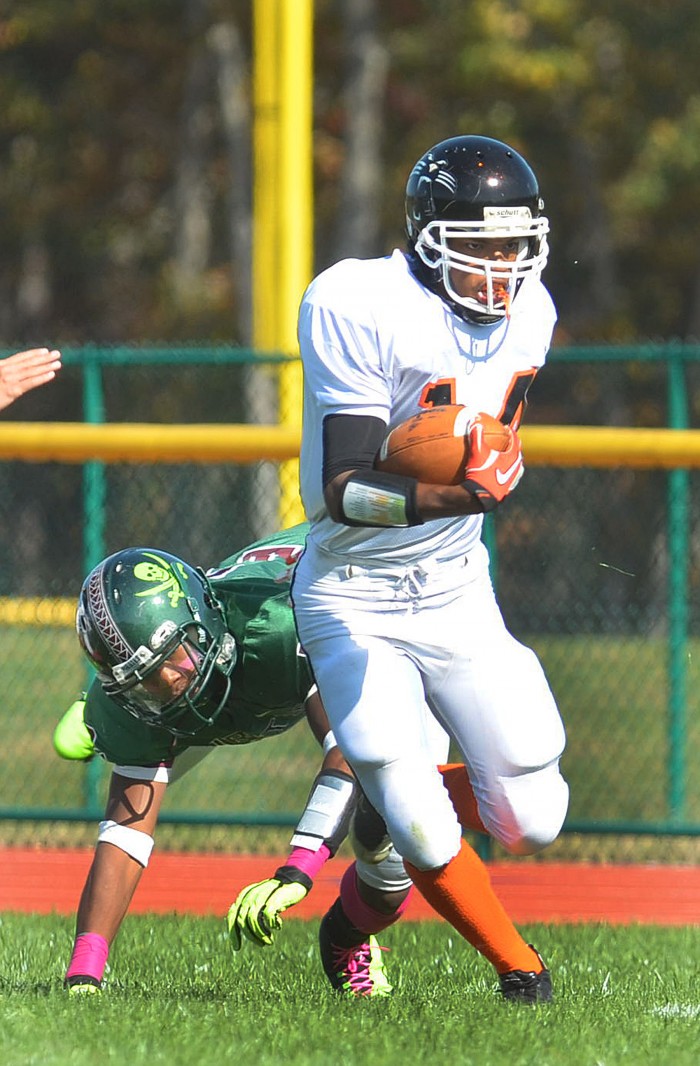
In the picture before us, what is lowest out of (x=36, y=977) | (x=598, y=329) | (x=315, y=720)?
(x=598, y=329)

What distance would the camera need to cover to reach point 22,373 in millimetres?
5141

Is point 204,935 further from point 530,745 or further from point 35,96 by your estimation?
point 35,96

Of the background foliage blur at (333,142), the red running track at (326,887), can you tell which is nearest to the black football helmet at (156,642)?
the red running track at (326,887)

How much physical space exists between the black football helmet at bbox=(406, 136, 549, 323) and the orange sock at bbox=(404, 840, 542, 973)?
1.33m

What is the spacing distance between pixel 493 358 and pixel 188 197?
20665mm

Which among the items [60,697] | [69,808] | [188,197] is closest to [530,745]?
[69,808]

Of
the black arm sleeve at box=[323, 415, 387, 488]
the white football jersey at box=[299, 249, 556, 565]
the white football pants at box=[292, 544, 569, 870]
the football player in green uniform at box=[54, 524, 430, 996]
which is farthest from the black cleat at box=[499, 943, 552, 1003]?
the black arm sleeve at box=[323, 415, 387, 488]

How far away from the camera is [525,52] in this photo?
2123 centimetres

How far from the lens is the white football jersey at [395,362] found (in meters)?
4.35

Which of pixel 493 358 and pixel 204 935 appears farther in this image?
pixel 204 935

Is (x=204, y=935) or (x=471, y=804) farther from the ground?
(x=471, y=804)

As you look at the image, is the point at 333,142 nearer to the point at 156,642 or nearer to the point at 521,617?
the point at 521,617

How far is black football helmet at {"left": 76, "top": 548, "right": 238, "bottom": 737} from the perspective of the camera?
15.3 ft

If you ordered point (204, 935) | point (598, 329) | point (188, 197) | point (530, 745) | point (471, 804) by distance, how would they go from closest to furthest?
point (530, 745) → point (471, 804) → point (204, 935) → point (598, 329) → point (188, 197)
